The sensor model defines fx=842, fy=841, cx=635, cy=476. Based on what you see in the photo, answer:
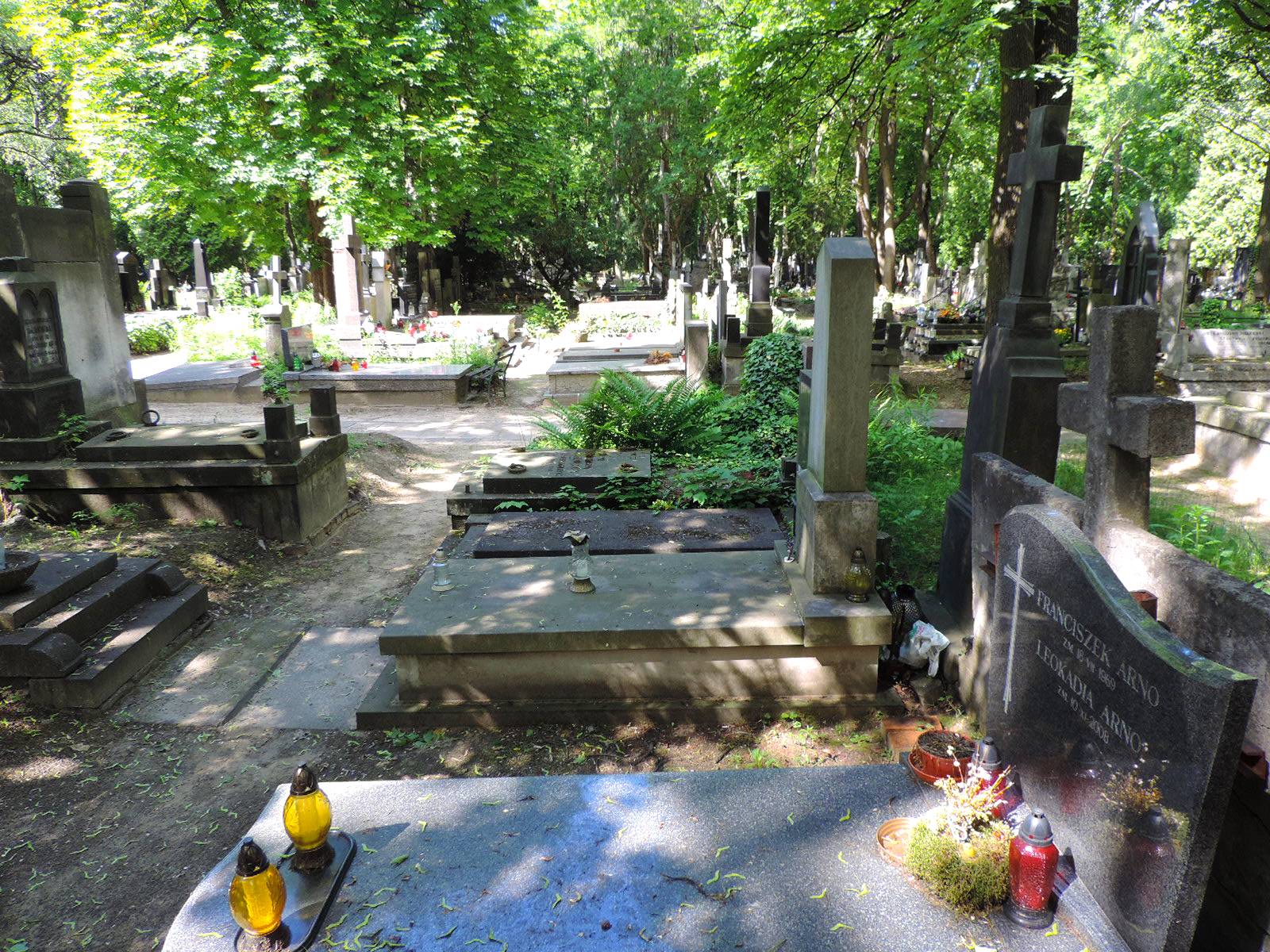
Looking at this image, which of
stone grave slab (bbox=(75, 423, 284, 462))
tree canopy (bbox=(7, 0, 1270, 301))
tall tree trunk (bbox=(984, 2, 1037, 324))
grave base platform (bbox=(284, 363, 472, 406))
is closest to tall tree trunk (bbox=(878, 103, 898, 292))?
tree canopy (bbox=(7, 0, 1270, 301))

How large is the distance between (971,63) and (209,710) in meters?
15.5

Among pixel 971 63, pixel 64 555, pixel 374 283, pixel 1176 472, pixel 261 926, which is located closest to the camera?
pixel 261 926

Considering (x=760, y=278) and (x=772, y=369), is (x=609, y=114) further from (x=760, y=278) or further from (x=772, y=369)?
(x=772, y=369)

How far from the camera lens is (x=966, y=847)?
9.23 ft

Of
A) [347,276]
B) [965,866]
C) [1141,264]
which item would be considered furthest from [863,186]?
[965,866]

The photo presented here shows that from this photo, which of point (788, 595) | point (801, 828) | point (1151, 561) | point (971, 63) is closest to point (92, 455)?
point (788, 595)

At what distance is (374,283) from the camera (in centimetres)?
2325

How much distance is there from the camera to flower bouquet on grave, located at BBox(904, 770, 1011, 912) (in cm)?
271

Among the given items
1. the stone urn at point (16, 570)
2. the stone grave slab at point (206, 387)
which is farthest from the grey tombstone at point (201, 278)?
the stone urn at point (16, 570)

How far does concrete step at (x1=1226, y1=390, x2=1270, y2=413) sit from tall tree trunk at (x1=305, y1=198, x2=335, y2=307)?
20553 millimetres

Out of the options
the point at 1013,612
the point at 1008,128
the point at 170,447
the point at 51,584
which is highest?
the point at 1008,128

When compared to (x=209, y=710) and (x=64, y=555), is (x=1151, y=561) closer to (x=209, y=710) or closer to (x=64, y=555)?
(x=209, y=710)

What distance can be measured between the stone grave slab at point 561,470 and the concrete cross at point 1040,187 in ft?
12.0

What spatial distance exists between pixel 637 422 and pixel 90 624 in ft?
Answer: 17.8
